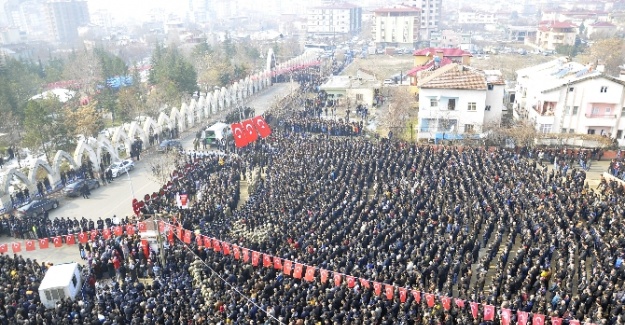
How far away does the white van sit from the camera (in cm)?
1440

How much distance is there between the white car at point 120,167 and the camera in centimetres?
2681

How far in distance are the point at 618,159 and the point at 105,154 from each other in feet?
91.0

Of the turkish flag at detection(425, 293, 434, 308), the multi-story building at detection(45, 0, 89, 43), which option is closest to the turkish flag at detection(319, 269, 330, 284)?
the turkish flag at detection(425, 293, 434, 308)

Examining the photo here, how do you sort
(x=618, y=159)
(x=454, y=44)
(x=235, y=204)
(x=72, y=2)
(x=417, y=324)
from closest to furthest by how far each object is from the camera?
1. (x=417, y=324)
2. (x=235, y=204)
3. (x=618, y=159)
4. (x=454, y=44)
5. (x=72, y=2)

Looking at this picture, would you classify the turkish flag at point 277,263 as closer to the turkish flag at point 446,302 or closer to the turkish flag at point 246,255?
the turkish flag at point 246,255

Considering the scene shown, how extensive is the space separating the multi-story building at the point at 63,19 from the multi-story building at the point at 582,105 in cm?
11786

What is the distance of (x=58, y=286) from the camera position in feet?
47.1

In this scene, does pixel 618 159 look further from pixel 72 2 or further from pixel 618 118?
pixel 72 2

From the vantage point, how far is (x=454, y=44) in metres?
90.6

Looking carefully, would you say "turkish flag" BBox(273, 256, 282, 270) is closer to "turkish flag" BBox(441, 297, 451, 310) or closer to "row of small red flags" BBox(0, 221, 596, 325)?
"row of small red flags" BBox(0, 221, 596, 325)

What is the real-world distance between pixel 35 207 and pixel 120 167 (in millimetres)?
5678

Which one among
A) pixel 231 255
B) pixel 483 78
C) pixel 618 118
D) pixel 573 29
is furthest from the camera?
pixel 573 29

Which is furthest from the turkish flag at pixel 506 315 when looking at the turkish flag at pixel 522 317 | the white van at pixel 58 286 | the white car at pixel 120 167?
the white car at pixel 120 167

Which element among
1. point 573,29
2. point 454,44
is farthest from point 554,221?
point 454,44
